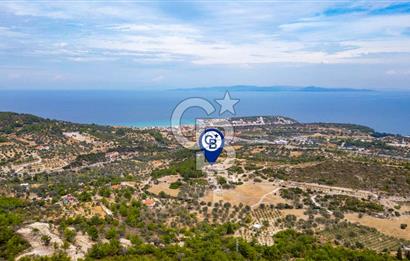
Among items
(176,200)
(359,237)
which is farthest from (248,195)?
(359,237)

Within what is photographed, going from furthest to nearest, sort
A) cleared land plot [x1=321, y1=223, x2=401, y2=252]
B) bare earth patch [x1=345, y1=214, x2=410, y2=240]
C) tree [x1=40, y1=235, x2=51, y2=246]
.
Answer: bare earth patch [x1=345, y1=214, x2=410, y2=240] → cleared land plot [x1=321, y1=223, x2=401, y2=252] → tree [x1=40, y1=235, x2=51, y2=246]

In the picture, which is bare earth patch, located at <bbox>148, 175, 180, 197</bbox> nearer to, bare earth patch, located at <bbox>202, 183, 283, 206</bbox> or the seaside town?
the seaside town

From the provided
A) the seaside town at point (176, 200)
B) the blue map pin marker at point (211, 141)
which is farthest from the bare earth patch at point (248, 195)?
the blue map pin marker at point (211, 141)

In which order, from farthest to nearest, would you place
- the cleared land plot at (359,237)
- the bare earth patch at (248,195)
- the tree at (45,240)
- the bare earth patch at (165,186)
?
the bare earth patch at (165,186), the bare earth patch at (248,195), the cleared land plot at (359,237), the tree at (45,240)

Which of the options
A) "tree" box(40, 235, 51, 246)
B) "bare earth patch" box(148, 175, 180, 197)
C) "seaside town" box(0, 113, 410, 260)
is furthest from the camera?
"bare earth patch" box(148, 175, 180, 197)

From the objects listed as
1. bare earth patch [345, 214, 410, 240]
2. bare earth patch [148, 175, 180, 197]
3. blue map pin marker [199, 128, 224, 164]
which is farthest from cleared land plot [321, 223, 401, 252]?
bare earth patch [148, 175, 180, 197]

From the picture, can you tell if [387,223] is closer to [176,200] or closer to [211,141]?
[176,200]

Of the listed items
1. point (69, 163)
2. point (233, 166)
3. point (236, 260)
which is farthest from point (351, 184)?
point (69, 163)

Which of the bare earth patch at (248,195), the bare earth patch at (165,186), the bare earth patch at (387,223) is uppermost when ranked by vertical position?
the bare earth patch at (165,186)

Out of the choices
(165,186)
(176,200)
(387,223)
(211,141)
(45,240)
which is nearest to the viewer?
(211,141)

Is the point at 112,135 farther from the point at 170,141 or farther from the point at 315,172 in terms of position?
the point at 315,172

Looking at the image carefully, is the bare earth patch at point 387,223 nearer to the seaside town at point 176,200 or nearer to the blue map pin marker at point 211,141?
the seaside town at point 176,200
